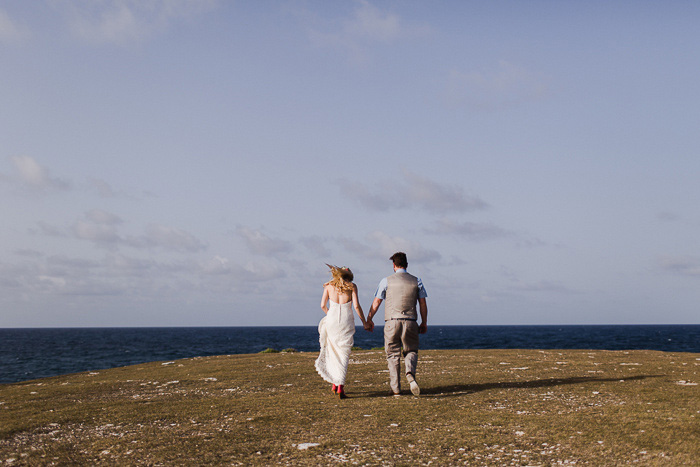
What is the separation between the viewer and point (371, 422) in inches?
310

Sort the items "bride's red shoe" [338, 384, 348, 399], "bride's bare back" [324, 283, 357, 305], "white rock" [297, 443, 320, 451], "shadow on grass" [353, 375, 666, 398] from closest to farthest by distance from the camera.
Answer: "white rock" [297, 443, 320, 451] → "bride's red shoe" [338, 384, 348, 399] → "shadow on grass" [353, 375, 666, 398] → "bride's bare back" [324, 283, 357, 305]

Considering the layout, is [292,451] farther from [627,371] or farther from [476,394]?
[627,371]

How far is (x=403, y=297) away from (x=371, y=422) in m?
2.95

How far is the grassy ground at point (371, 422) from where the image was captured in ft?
20.4

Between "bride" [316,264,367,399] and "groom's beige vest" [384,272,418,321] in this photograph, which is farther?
"bride" [316,264,367,399]

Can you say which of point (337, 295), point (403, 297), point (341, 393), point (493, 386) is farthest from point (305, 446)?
Answer: point (493, 386)

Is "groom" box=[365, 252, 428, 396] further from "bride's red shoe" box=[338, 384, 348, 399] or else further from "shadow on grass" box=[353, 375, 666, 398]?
"bride's red shoe" box=[338, 384, 348, 399]

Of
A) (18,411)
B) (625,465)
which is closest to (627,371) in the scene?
(625,465)

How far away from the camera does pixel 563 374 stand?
13.4 meters

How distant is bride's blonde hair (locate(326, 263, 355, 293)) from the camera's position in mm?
10805

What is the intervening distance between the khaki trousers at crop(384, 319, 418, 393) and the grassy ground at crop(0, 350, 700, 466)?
0.48 metres

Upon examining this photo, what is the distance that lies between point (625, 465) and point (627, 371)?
967 centimetres

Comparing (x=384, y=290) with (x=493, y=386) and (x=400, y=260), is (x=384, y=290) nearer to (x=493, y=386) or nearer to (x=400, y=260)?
(x=400, y=260)

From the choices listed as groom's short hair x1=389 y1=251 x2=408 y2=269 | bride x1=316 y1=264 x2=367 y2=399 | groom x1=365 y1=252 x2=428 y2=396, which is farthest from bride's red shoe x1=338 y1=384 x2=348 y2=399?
groom's short hair x1=389 y1=251 x2=408 y2=269
